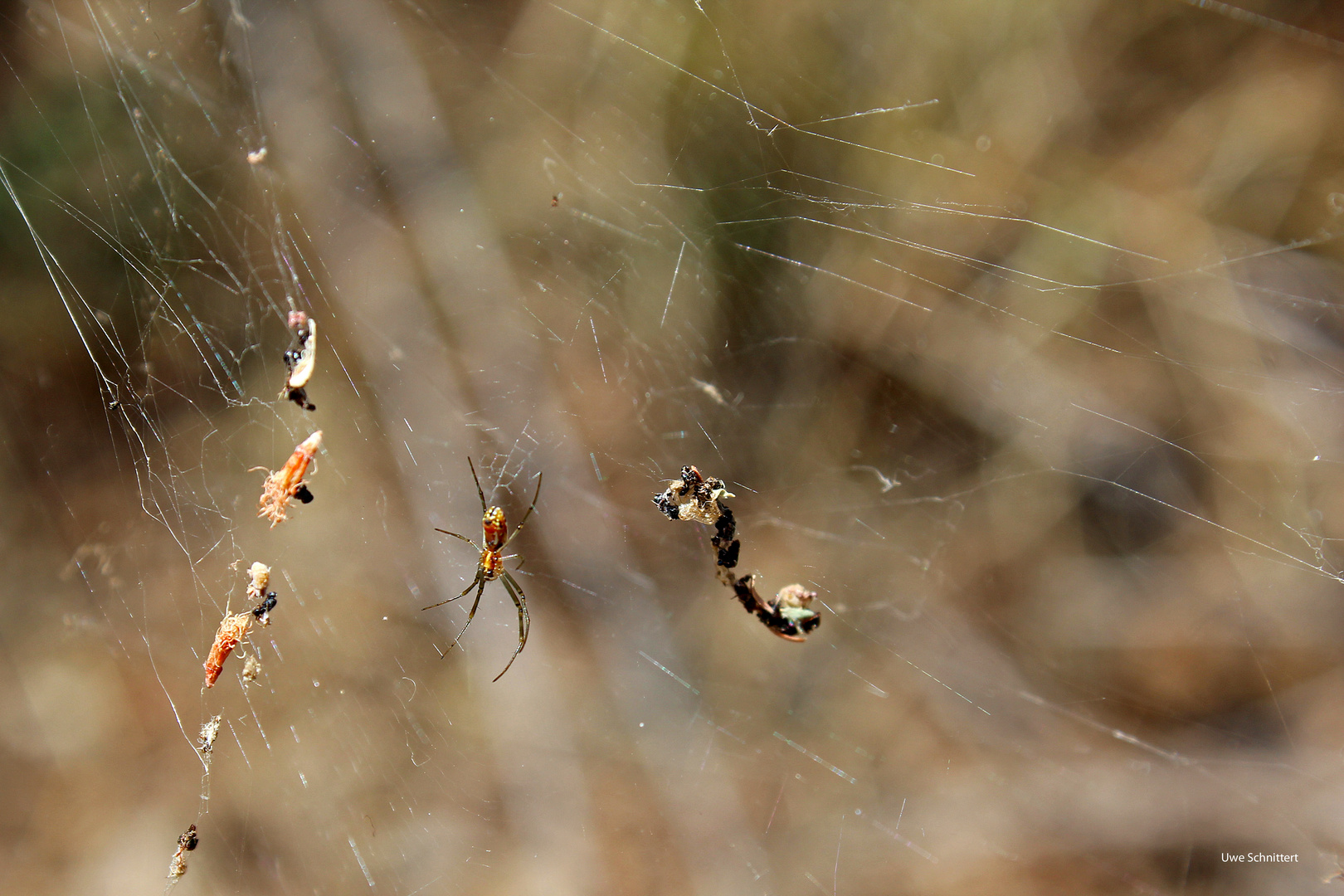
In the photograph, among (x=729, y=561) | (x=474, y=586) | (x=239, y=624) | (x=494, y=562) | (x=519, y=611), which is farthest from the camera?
(x=519, y=611)

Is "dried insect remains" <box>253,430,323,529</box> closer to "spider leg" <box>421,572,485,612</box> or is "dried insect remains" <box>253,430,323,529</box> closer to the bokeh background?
"spider leg" <box>421,572,485,612</box>

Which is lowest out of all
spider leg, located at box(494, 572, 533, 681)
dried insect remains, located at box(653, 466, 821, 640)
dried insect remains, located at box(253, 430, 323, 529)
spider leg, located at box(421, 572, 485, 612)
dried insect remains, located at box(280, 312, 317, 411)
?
dried insect remains, located at box(653, 466, 821, 640)

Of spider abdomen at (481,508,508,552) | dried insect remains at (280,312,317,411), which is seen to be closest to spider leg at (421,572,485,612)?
spider abdomen at (481,508,508,552)

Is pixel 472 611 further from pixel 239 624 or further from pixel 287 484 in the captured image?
pixel 287 484

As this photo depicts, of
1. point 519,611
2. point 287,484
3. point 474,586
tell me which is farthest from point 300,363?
point 519,611

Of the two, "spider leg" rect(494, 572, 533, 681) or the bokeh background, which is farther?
the bokeh background

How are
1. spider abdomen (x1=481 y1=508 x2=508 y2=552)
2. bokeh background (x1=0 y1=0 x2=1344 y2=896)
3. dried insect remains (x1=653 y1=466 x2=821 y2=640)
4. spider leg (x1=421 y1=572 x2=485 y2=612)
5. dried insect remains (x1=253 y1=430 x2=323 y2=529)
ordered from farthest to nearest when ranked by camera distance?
bokeh background (x1=0 y1=0 x2=1344 y2=896) → spider leg (x1=421 y1=572 x2=485 y2=612) → spider abdomen (x1=481 y1=508 x2=508 y2=552) → dried insect remains (x1=253 y1=430 x2=323 y2=529) → dried insect remains (x1=653 y1=466 x2=821 y2=640)

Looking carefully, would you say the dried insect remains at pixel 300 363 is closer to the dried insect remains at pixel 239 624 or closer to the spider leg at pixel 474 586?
the dried insect remains at pixel 239 624

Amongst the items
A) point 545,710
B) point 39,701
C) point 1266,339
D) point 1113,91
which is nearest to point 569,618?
point 545,710
